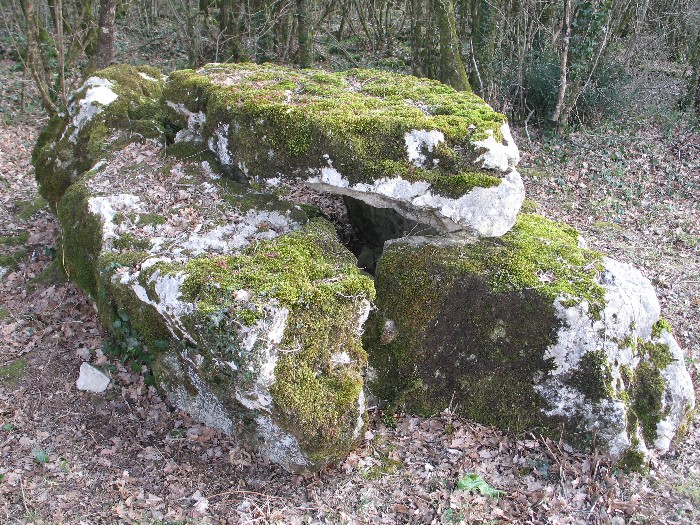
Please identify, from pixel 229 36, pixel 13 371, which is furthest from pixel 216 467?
pixel 229 36

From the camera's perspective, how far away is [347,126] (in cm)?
582

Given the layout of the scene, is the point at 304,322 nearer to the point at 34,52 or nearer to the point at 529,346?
the point at 529,346

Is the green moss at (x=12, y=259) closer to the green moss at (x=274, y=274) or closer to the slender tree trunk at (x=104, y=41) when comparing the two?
the green moss at (x=274, y=274)

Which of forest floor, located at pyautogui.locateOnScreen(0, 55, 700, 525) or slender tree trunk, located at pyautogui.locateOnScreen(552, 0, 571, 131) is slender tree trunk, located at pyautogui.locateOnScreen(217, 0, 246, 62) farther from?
forest floor, located at pyautogui.locateOnScreen(0, 55, 700, 525)

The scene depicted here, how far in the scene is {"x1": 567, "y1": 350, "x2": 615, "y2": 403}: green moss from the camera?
5449 mm

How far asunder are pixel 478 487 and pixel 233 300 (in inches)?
110

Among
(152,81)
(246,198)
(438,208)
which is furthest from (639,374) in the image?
(152,81)

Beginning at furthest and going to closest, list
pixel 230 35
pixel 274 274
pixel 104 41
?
pixel 230 35 < pixel 104 41 < pixel 274 274

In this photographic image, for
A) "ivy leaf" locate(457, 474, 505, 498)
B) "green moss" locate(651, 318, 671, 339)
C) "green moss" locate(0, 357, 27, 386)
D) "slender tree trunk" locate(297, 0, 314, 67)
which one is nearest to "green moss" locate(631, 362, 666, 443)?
"green moss" locate(651, 318, 671, 339)

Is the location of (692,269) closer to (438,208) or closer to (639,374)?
(639,374)

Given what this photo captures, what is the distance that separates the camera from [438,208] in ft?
18.8

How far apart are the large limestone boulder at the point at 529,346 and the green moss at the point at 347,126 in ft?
3.06

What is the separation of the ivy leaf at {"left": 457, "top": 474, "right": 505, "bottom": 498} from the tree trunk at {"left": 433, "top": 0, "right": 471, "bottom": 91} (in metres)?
8.23

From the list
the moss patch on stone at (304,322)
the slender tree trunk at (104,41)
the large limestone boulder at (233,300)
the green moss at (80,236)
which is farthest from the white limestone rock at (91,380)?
the slender tree trunk at (104,41)
